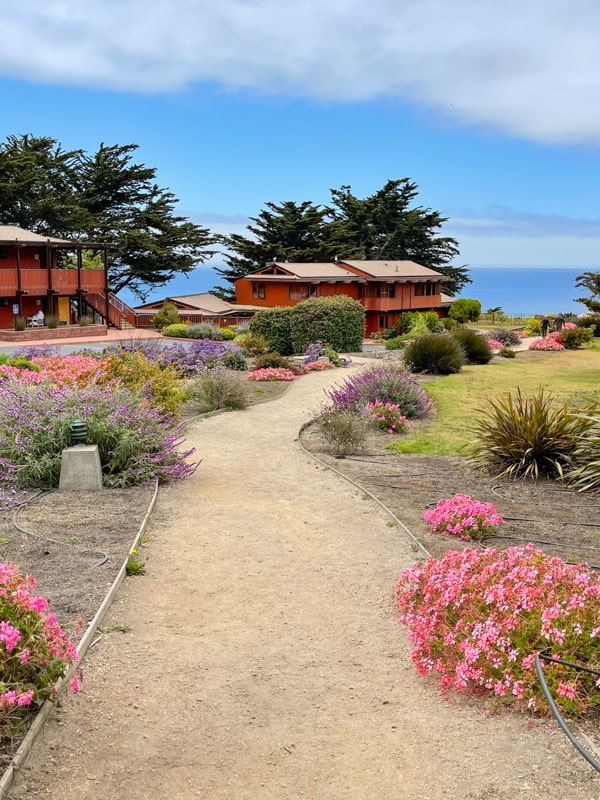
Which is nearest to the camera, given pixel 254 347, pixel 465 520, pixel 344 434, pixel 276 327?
pixel 465 520

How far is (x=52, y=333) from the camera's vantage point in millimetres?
39375

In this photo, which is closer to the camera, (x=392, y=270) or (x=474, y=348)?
(x=474, y=348)

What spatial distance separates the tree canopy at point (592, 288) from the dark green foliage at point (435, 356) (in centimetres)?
2496

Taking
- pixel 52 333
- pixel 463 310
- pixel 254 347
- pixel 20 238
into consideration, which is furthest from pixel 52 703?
pixel 463 310

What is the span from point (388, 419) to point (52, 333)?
2761 centimetres

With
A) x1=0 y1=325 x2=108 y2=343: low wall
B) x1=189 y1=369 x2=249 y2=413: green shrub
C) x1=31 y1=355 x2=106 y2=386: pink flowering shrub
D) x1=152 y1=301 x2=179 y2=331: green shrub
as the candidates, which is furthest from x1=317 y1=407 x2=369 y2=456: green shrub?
x1=152 y1=301 x2=179 y2=331: green shrub

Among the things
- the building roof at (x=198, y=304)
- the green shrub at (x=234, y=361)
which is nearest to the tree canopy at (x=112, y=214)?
the building roof at (x=198, y=304)

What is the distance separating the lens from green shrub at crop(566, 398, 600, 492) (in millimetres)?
10391

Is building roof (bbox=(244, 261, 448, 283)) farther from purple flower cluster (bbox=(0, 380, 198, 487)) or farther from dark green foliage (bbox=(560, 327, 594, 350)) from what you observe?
purple flower cluster (bbox=(0, 380, 198, 487))

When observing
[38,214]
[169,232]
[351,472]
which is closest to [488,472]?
[351,472]

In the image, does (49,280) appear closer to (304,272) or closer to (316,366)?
(304,272)

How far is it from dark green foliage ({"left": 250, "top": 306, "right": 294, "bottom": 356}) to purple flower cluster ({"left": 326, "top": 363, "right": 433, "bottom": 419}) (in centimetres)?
1509

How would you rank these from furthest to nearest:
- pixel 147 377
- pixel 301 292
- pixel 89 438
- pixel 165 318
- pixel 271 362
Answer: pixel 301 292
pixel 165 318
pixel 271 362
pixel 147 377
pixel 89 438

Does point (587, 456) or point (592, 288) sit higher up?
point (592, 288)
